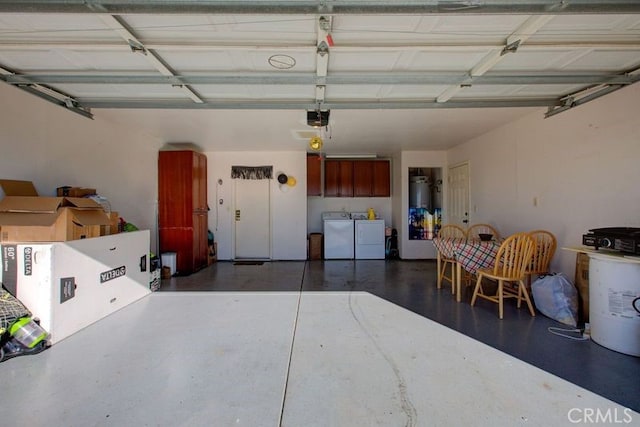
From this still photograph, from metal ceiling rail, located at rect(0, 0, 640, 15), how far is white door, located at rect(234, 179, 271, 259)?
4.85 m

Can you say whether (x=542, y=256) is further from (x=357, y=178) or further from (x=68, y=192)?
(x=68, y=192)

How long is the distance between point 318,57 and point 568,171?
10.1 ft

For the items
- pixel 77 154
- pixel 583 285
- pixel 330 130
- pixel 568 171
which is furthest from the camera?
pixel 330 130

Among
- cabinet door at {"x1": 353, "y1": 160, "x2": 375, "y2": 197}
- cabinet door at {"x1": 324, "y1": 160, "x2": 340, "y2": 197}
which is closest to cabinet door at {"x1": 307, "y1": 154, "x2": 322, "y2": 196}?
cabinet door at {"x1": 324, "y1": 160, "x2": 340, "y2": 197}

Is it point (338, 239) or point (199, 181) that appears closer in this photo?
point (199, 181)

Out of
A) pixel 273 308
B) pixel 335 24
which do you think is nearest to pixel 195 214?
pixel 273 308

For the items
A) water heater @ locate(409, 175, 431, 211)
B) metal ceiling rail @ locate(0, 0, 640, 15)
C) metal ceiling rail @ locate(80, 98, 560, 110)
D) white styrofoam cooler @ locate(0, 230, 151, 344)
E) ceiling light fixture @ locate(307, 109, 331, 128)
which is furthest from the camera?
water heater @ locate(409, 175, 431, 211)

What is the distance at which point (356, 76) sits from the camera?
8.83 feet

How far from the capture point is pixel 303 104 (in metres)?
3.37

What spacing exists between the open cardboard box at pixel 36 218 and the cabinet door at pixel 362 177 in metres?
5.27

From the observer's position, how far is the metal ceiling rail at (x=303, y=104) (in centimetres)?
334

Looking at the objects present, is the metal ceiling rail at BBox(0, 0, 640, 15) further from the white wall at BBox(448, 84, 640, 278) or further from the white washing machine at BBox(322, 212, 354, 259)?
the white washing machine at BBox(322, 212, 354, 259)

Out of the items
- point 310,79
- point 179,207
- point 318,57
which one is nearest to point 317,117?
point 310,79

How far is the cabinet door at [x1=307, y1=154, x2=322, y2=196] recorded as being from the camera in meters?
6.65
